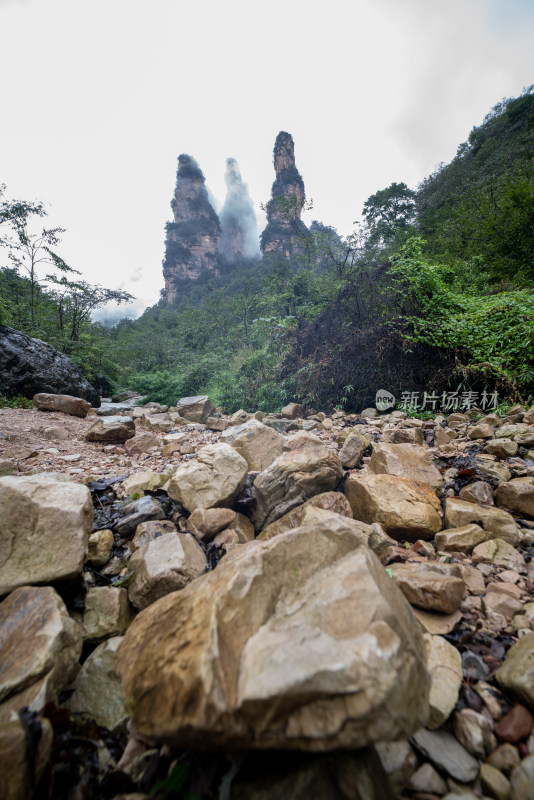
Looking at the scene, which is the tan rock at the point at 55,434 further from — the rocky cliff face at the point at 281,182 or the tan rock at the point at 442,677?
the rocky cliff face at the point at 281,182

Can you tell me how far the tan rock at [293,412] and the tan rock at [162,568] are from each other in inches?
169

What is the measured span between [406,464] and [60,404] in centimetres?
660

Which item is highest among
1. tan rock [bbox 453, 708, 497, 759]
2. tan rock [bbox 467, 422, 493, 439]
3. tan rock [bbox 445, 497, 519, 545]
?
tan rock [bbox 467, 422, 493, 439]

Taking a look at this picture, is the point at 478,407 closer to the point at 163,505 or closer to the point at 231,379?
the point at 163,505

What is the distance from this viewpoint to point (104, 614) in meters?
1.55

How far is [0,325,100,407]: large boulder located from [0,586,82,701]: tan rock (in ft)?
23.3

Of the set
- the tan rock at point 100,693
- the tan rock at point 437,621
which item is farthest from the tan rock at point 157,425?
the tan rock at point 437,621

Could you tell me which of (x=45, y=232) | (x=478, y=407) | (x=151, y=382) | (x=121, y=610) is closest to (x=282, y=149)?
(x=45, y=232)

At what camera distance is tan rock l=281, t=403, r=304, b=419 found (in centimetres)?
605

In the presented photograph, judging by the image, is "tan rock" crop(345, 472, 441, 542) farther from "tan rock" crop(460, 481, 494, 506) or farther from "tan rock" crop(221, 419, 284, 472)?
"tan rock" crop(221, 419, 284, 472)

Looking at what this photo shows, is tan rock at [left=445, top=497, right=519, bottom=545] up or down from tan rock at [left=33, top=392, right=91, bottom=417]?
down

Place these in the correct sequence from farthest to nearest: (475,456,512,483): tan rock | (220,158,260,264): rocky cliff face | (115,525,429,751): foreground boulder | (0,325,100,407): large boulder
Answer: (220,158,260,264): rocky cliff face
(0,325,100,407): large boulder
(475,456,512,483): tan rock
(115,525,429,751): foreground boulder

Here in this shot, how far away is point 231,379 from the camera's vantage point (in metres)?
8.41

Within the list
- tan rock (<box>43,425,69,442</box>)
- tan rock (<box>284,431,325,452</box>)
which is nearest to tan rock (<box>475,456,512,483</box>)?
tan rock (<box>284,431,325,452</box>)
